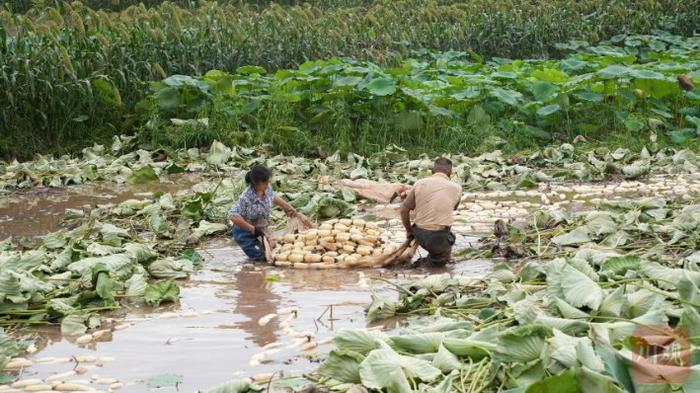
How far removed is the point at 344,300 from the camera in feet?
20.1

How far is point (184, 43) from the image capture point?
14.2 m

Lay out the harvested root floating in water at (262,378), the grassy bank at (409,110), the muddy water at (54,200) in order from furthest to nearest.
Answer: the grassy bank at (409,110)
the muddy water at (54,200)
the harvested root floating in water at (262,378)

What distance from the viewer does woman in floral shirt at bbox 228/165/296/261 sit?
7.44 m

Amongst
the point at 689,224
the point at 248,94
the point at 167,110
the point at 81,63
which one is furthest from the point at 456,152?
the point at 689,224

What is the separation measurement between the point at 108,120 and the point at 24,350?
325 inches

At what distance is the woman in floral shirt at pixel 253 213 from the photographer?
24.4 feet

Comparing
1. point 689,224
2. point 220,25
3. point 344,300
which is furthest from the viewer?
point 220,25

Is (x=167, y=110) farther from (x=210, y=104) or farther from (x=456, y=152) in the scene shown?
(x=456, y=152)

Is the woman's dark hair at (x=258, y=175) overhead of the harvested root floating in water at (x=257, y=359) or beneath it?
beneath

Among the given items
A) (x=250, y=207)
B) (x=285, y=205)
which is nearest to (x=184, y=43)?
(x=285, y=205)

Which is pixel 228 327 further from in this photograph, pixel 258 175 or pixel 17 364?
pixel 258 175

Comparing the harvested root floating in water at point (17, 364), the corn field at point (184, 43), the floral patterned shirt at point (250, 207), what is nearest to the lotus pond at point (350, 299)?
the harvested root floating in water at point (17, 364)

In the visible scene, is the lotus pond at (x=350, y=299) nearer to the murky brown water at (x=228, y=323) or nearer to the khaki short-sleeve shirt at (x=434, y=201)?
the murky brown water at (x=228, y=323)

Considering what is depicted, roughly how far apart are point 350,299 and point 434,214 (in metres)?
1.26
